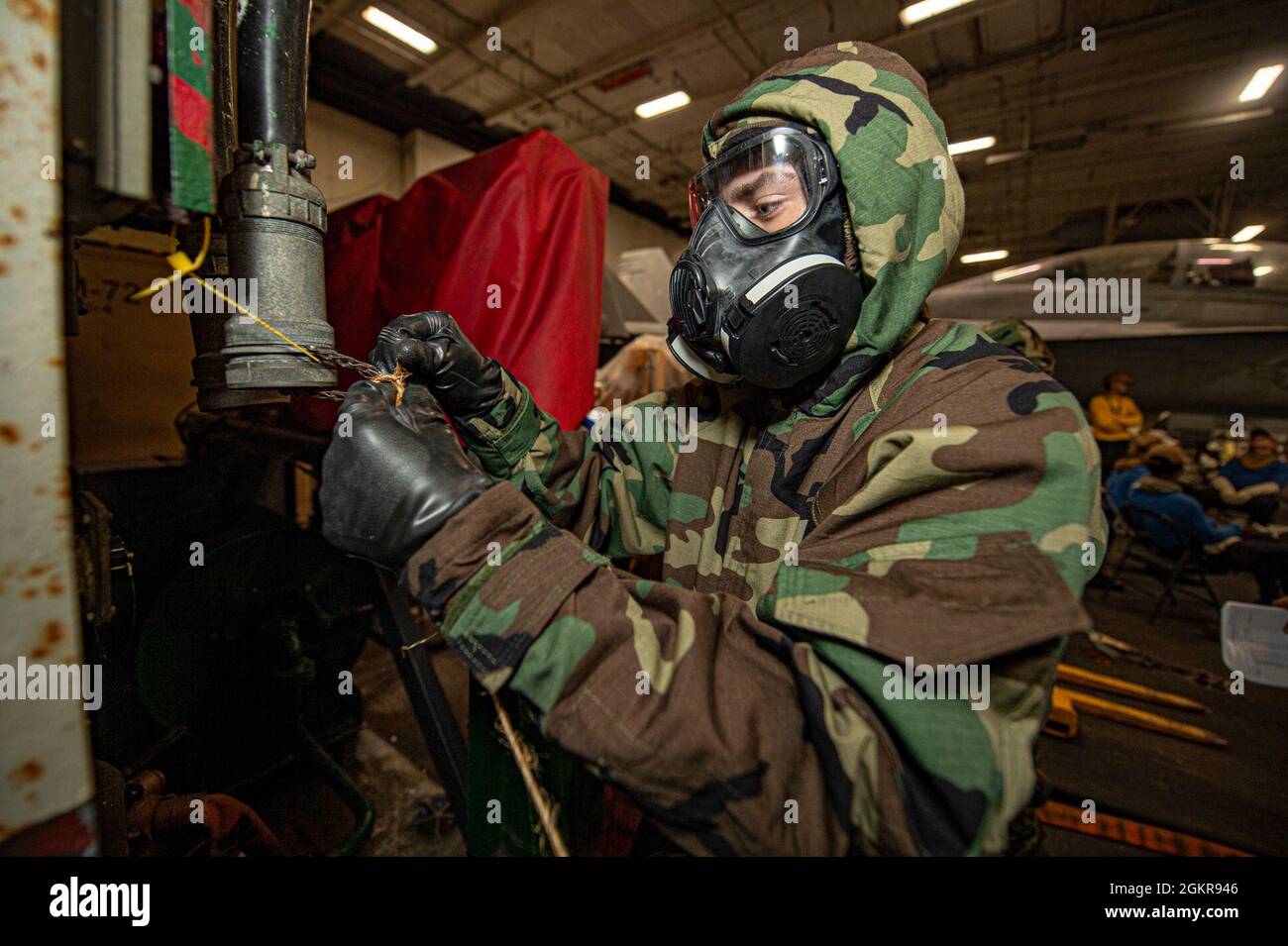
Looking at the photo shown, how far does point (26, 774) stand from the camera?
0.50m

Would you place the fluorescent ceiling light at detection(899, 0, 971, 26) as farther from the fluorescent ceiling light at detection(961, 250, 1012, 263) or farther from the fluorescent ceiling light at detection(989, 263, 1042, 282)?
the fluorescent ceiling light at detection(961, 250, 1012, 263)

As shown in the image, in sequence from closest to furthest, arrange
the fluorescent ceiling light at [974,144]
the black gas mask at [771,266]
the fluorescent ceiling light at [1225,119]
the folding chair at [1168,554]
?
the black gas mask at [771,266] < the folding chair at [1168,554] < the fluorescent ceiling light at [1225,119] < the fluorescent ceiling light at [974,144]

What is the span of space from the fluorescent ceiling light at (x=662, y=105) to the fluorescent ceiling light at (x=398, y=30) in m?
2.86

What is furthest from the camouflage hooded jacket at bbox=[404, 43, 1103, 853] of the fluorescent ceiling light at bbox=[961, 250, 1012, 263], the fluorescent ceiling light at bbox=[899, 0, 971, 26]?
the fluorescent ceiling light at bbox=[961, 250, 1012, 263]

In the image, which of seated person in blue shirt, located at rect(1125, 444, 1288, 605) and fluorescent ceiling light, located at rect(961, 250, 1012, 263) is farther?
fluorescent ceiling light, located at rect(961, 250, 1012, 263)

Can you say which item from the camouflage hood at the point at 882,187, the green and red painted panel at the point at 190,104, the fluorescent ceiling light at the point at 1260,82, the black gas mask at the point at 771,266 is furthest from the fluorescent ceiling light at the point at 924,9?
the green and red painted panel at the point at 190,104

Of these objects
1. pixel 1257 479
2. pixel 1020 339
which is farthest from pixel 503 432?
pixel 1257 479

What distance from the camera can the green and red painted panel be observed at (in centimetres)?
65

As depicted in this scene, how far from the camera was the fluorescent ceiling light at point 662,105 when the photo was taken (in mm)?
7219

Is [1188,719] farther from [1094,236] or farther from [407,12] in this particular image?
[1094,236]

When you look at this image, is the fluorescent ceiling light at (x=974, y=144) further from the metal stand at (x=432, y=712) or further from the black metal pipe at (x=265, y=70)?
the metal stand at (x=432, y=712)

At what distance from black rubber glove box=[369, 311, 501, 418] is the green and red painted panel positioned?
503mm
